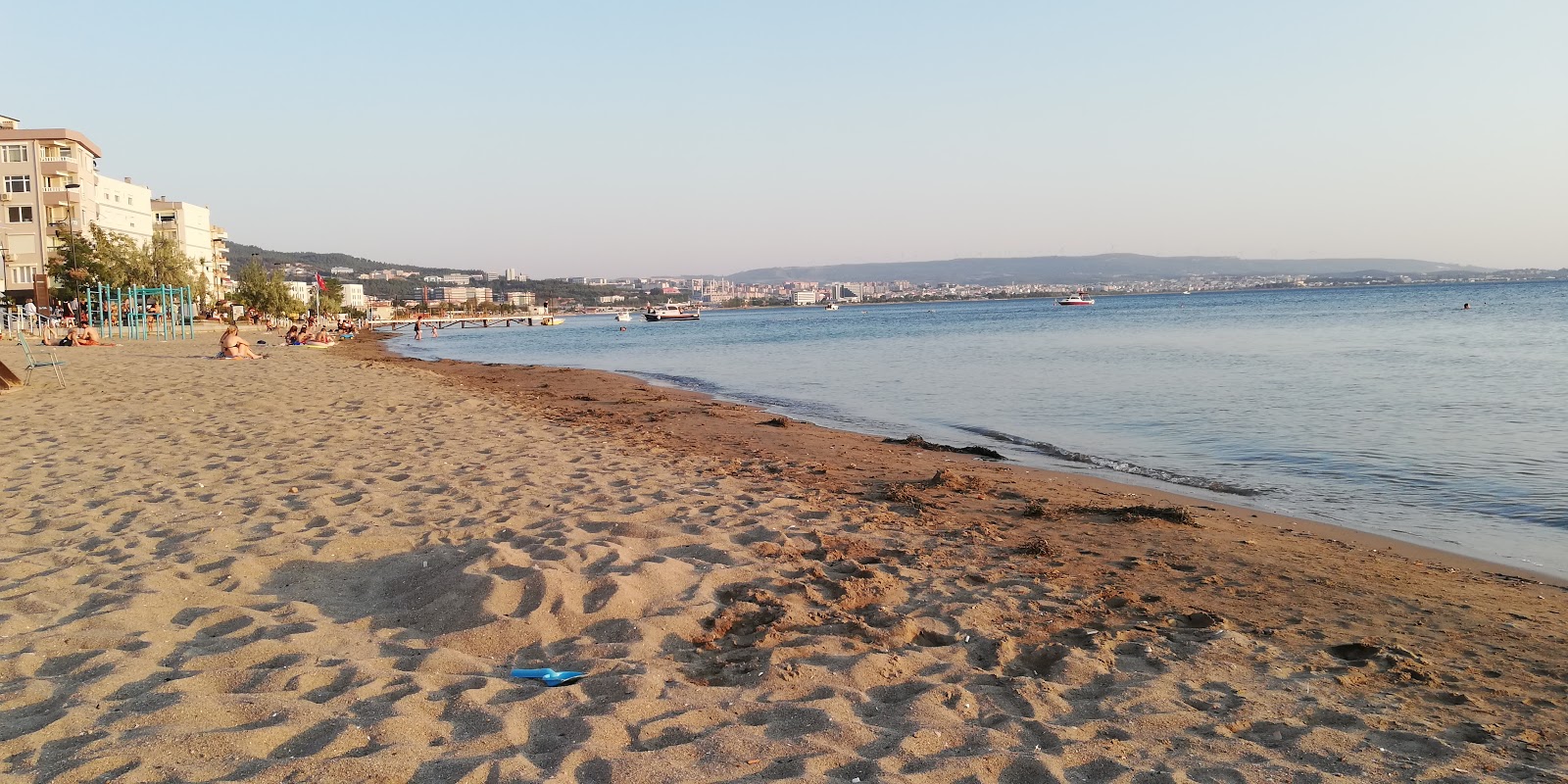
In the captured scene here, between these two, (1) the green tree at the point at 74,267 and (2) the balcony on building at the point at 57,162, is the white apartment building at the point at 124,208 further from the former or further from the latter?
(1) the green tree at the point at 74,267

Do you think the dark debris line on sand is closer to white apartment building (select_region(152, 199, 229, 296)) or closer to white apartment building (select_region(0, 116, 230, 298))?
white apartment building (select_region(0, 116, 230, 298))

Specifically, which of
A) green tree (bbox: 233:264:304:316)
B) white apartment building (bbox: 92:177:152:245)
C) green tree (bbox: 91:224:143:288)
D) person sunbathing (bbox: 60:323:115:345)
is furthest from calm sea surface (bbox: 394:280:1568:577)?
white apartment building (bbox: 92:177:152:245)

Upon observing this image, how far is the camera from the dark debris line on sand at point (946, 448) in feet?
36.0

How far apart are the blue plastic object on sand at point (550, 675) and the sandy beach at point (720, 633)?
2.5 inches

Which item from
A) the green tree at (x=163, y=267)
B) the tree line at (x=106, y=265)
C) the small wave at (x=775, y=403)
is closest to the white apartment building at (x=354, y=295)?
the green tree at (x=163, y=267)

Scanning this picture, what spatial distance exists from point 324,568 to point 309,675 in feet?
5.59

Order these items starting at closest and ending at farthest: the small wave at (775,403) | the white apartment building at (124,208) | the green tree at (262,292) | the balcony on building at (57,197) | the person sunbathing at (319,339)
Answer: the small wave at (775,403)
the person sunbathing at (319,339)
the balcony on building at (57,197)
the white apartment building at (124,208)
the green tree at (262,292)

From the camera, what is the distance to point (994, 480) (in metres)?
8.98

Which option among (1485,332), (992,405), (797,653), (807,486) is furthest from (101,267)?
(1485,332)

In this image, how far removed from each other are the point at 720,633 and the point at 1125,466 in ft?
24.3

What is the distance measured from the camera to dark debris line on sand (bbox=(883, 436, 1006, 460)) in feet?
36.0

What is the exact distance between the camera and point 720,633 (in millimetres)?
4375

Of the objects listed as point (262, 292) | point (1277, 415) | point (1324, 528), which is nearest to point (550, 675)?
point (1324, 528)

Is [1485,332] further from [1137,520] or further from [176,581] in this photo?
[176,581]
